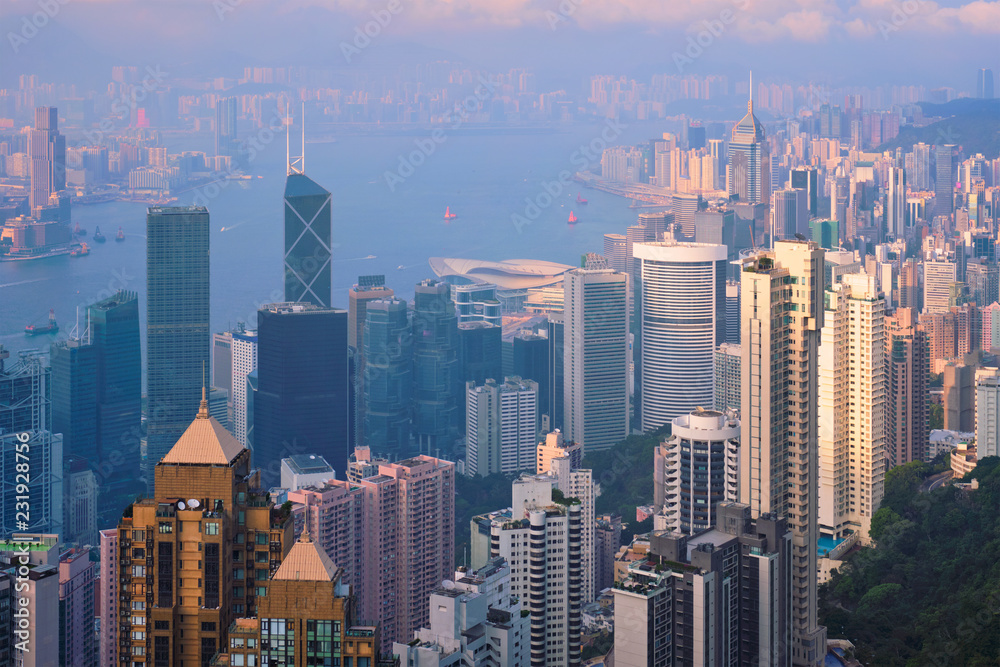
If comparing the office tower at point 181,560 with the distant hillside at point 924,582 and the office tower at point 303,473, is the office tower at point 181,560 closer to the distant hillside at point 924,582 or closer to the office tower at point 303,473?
the distant hillside at point 924,582

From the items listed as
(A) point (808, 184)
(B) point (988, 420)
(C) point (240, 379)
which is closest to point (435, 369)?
(C) point (240, 379)

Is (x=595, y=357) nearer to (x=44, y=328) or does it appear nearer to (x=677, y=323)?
(x=677, y=323)

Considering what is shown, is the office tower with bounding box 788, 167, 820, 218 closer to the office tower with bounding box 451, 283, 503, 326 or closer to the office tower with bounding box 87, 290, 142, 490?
the office tower with bounding box 451, 283, 503, 326

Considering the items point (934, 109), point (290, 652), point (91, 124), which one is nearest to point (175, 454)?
point (290, 652)

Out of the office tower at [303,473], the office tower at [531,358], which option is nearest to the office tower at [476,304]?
the office tower at [531,358]

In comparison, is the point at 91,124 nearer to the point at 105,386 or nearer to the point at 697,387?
the point at 105,386

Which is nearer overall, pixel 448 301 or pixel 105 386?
pixel 105 386
